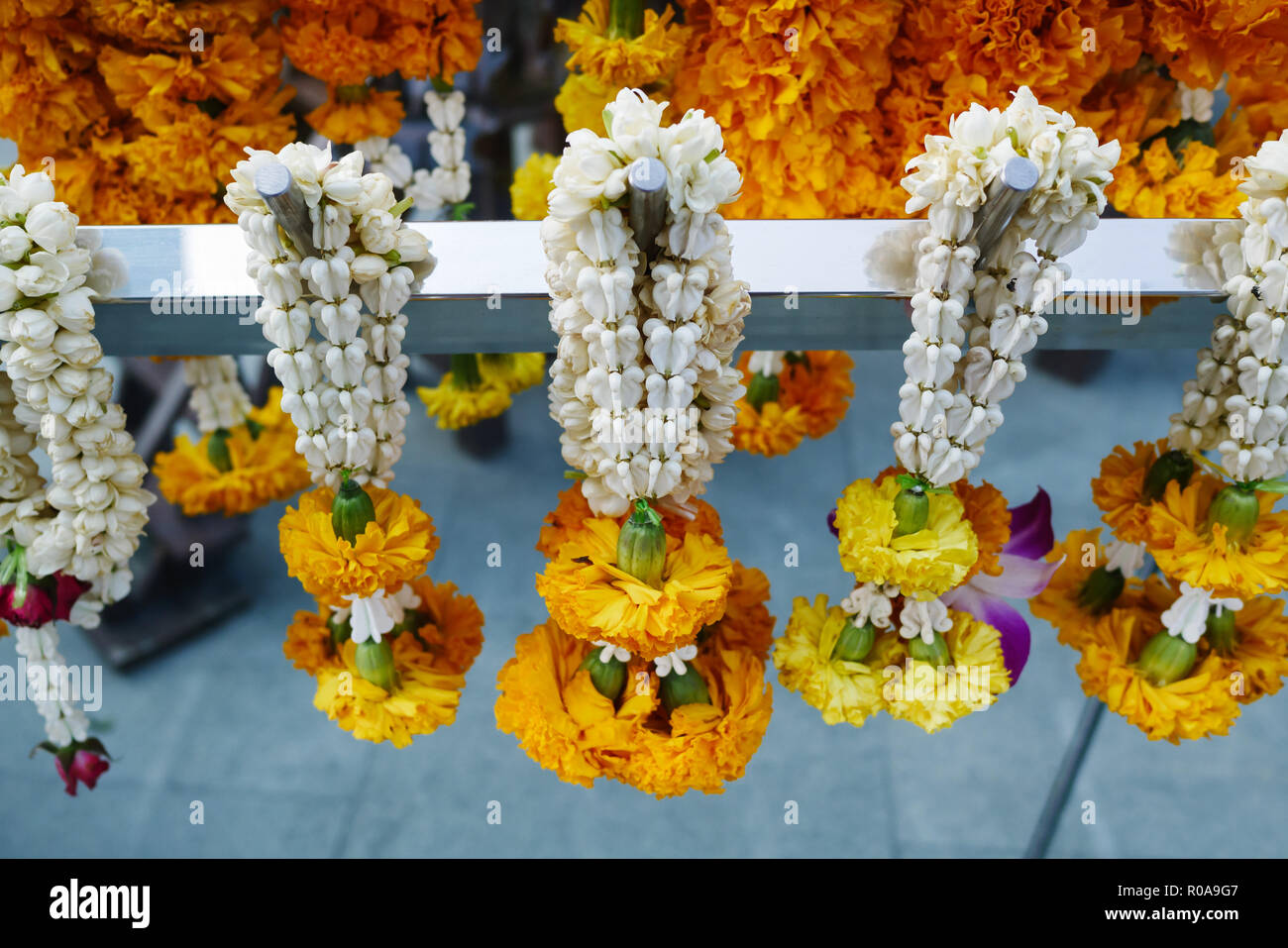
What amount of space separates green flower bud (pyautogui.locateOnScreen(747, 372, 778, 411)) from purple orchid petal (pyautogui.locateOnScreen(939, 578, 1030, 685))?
35 centimetres

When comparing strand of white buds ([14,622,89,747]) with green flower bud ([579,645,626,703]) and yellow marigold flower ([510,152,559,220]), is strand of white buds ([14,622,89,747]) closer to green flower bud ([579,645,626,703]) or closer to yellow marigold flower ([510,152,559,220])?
green flower bud ([579,645,626,703])

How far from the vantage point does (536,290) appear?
18.3 inches

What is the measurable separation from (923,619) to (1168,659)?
0.18m

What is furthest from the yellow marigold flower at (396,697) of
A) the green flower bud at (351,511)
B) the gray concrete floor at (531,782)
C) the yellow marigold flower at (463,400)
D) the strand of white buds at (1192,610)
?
the gray concrete floor at (531,782)

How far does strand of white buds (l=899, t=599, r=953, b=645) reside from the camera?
0.53 meters

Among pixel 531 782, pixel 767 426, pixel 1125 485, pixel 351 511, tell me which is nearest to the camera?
pixel 351 511

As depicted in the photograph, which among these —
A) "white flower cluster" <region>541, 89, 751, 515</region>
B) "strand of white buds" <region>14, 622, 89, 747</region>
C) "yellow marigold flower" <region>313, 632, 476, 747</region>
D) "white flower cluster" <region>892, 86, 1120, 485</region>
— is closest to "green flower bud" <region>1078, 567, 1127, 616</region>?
"white flower cluster" <region>892, 86, 1120, 485</region>

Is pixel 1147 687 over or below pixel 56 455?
below

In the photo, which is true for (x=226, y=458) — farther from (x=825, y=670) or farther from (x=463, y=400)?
(x=825, y=670)

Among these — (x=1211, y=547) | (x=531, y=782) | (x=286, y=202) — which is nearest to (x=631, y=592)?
(x=286, y=202)

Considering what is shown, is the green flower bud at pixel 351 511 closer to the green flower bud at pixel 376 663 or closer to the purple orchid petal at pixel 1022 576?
the green flower bud at pixel 376 663
